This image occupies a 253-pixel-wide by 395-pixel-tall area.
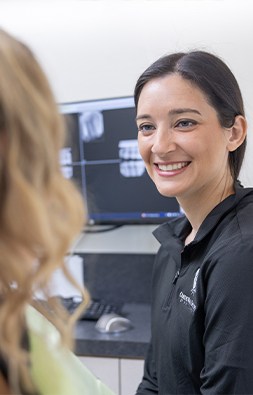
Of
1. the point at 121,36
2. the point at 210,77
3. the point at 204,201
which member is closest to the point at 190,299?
the point at 204,201

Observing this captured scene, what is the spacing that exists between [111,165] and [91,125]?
7.1 inches

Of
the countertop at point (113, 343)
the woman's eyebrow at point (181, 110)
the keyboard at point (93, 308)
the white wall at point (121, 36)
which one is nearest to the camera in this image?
the woman's eyebrow at point (181, 110)

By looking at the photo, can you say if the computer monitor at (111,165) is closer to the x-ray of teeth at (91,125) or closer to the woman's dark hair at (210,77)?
the x-ray of teeth at (91,125)

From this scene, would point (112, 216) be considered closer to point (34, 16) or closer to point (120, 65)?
point (120, 65)

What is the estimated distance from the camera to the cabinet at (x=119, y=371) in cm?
164

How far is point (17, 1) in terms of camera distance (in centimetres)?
216

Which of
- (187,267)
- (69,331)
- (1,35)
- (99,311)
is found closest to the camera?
(1,35)

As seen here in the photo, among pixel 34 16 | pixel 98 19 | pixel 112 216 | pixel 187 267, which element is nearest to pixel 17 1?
pixel 34 16

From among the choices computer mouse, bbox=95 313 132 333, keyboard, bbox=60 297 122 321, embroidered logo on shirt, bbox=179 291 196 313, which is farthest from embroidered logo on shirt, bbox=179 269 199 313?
keyboard, bbox=60 297 122 321

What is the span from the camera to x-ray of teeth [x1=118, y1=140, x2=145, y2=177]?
1927mm

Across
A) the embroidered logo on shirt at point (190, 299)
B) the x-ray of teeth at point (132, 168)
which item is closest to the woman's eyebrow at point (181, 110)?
the embroidered logo on shirt at point (190, 299)

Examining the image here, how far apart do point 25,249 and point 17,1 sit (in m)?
1.84

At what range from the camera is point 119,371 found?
165 centimetres

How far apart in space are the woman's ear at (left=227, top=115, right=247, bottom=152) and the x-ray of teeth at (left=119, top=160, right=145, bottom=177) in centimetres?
70
